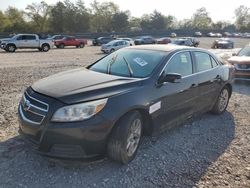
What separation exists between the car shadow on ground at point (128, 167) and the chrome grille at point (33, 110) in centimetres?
54

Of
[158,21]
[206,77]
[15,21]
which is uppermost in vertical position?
[15,21]

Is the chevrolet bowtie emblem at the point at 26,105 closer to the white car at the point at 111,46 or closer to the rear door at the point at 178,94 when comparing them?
the rear door at the point at 178,94

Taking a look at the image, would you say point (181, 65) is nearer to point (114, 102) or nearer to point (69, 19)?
point (114, 102)

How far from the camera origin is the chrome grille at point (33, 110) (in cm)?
369

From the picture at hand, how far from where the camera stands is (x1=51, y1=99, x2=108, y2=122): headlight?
359 centimetres

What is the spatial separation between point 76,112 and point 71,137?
0.31 metres

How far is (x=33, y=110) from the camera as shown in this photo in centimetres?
383

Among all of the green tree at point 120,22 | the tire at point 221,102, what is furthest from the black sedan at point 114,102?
the green tree at point 120,22

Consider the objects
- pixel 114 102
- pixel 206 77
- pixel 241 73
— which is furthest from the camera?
pixel 241 73

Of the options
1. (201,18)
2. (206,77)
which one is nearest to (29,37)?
(206,77)

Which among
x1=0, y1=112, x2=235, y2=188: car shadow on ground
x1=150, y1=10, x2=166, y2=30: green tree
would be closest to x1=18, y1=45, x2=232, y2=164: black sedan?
x1=0, y1=112, x2=235, y2=188: car shadow on ground

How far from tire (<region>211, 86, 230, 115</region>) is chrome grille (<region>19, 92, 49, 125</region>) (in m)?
4.08

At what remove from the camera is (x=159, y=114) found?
4523 millimetres

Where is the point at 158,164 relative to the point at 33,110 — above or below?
below
